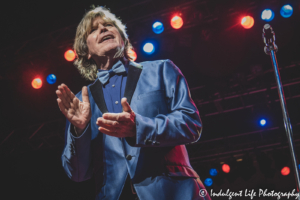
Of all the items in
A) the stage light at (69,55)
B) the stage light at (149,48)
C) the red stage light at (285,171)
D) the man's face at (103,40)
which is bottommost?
the man's face at (103,40)

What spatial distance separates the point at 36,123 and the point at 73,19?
3793 mm

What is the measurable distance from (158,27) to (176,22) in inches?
14.9

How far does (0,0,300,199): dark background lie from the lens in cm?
562

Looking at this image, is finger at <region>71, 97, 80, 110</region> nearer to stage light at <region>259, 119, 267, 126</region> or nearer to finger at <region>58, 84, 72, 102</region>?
finger at <region>58, 84, 72, 102</region>

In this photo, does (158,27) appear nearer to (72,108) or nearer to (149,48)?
(149,48)

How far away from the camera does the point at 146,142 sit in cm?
118

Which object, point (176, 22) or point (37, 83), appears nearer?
point (176, 22)

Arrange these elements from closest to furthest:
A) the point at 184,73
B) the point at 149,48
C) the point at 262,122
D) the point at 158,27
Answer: the point at 158,27
the point at 149,48
the point at 184,73
the point at 262,122

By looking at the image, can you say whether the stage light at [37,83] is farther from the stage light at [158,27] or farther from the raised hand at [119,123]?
the raised hand at [119,123]

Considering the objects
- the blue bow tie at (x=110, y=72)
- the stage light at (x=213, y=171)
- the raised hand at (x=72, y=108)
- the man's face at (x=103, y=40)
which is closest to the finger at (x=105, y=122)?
the raised hand at (x=72, y=108)

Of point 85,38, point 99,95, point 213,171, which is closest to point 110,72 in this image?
point 99,95

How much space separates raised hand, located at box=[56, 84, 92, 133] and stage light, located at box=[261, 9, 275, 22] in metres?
4.90

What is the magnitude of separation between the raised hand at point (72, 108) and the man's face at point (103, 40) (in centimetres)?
53

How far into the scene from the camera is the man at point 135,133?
120 cm
